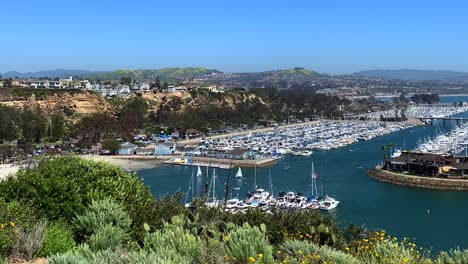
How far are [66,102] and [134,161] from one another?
14.1 meters

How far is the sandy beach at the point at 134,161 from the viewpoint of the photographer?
29.3 meters

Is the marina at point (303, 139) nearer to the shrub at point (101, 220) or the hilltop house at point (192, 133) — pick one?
the hilltop house at point (192, 133)

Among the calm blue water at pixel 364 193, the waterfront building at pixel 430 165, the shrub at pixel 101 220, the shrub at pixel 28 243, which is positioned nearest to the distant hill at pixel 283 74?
the calm blue water at pixel 364 193

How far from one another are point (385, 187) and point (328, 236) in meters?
19.2

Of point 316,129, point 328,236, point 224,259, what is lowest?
point 316,129

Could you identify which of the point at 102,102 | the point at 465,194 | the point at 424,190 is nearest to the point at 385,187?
the point at 424,190

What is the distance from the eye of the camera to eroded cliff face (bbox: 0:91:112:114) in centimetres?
4016

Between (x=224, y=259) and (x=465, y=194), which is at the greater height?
(x=224, y=259)

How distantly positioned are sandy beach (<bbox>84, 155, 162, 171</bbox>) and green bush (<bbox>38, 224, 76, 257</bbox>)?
947 inches

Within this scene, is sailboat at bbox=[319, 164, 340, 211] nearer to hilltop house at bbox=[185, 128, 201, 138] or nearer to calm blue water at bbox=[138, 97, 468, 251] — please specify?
calm blue water at bbox=[138, 97, 468, 251]

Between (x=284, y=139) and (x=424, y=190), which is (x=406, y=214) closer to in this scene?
(x=424, y=190)

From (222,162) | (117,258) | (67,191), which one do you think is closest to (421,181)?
(222,162)

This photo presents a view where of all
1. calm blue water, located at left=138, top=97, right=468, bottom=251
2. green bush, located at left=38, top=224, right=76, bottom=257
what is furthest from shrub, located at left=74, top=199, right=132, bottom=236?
calm blue water, located at left=138, top=97, right=468, bottom=251

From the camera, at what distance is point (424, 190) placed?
22641 mm
